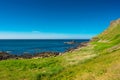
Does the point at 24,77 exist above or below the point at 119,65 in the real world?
below

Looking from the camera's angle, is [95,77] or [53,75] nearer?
[95,77]

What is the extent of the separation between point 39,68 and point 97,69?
568 inches

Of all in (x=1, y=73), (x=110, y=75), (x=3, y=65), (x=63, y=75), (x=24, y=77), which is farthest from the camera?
(x=3, y=65)

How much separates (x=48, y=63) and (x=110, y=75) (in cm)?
2108

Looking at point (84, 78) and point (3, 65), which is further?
point (3, 65)

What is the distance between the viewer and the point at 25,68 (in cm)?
3859

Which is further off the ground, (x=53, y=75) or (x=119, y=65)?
(x=119, y=65)

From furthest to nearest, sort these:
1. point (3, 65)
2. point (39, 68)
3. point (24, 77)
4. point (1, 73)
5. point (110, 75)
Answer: point (3, 65)
point (39, 68)
point (1, 73)
point (24, 77)
point (110, 75)

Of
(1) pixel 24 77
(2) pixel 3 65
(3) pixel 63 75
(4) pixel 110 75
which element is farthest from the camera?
(2) pixel 3 65

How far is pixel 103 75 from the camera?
23.5 metres

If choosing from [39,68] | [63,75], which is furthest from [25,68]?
[63,75]

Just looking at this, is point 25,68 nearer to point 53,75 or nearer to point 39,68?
point 39,68

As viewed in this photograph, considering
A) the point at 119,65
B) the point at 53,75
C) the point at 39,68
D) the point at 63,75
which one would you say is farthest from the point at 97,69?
the point at 39,68

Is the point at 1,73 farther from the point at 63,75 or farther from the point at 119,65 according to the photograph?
the point at 119,65
